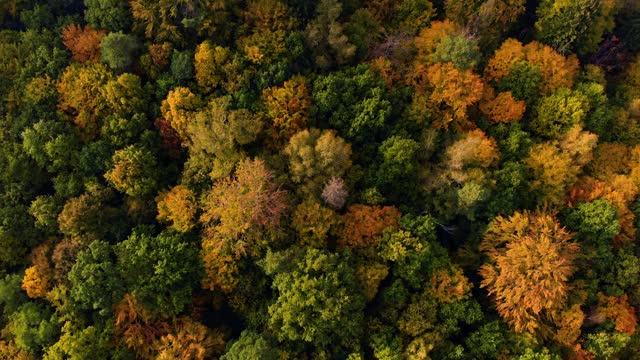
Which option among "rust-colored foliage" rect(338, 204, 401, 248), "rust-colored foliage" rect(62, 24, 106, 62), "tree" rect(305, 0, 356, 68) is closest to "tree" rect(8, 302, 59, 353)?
"rust-colored foliage" rect(62, 24, 106, 62)

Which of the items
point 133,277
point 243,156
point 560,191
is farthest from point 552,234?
point 133,277

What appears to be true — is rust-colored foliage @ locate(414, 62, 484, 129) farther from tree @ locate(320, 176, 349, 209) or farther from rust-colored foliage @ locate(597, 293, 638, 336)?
rust-colored foliage @ locate(597, 293, 638, 336)

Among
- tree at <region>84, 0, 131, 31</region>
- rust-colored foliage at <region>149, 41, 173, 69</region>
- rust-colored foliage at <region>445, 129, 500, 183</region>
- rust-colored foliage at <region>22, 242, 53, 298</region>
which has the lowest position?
rust-colored foliage at <region>22, 242, 53, 298</region>

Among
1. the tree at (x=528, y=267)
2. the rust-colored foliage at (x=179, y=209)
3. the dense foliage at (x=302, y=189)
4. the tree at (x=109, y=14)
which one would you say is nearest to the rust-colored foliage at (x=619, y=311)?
the dense foliage at (x=302, y=189)

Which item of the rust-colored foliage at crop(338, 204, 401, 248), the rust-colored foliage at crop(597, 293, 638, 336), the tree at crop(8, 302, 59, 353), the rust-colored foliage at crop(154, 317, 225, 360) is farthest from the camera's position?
the rust-colored foliage at crop(597, 293, 638, 336)

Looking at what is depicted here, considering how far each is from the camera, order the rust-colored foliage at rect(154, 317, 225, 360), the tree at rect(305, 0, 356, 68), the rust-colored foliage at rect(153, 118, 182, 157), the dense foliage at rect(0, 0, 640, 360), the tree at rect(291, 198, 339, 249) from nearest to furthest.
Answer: the rust-colored foliage at rect(154, 317, 225, 360), the dense foliage at rect(0, 0, 640, 360), the tree at rect(291, 198, 339, 249), the rust-colored foliage at rect(153, 118, 182, 157), the tree at rect(305, 0, 356, 68)

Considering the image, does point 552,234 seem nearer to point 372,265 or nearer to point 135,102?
point 372,265
